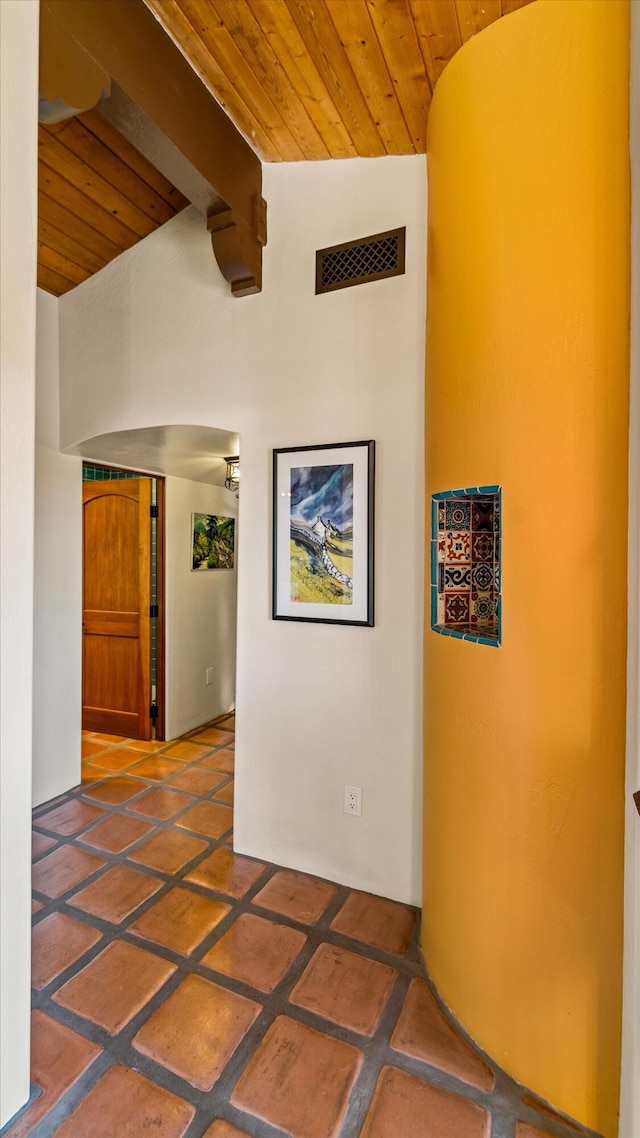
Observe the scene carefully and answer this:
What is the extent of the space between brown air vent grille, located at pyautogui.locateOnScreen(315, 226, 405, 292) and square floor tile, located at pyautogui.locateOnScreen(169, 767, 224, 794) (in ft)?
8.68

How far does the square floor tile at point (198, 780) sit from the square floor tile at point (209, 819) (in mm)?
190

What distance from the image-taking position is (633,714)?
1.17 m

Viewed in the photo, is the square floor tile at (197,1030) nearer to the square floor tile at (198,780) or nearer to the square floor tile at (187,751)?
the square floor tile at (198,780)

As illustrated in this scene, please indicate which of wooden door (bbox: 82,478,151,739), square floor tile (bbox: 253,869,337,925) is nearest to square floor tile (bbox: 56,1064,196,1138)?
square floor tile (bbox: 253,869,337,925)

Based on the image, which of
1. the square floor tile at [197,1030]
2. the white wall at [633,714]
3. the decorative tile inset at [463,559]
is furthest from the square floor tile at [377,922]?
the decorative tile inset at [463,559]

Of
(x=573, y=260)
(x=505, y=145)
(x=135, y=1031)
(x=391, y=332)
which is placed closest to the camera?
(x=573, y=260)

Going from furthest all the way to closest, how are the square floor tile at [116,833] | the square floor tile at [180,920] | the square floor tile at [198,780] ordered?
the square floor tile at [198,780] → the square floor tile at [116,833] → the square floor tile at [180,920]

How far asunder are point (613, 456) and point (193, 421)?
1801 mm

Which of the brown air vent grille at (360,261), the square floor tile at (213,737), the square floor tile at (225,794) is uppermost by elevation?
the brown air vent grille at (360,261)

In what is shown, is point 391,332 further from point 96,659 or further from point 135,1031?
point 96,659

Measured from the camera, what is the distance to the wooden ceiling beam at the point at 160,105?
1.46 meters

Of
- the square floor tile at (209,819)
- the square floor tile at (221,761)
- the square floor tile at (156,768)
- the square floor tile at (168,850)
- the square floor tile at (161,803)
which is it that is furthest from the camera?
the square floor tile at (221,761)

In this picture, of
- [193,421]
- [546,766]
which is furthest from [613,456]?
[193,421]

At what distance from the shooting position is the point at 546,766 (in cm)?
134
